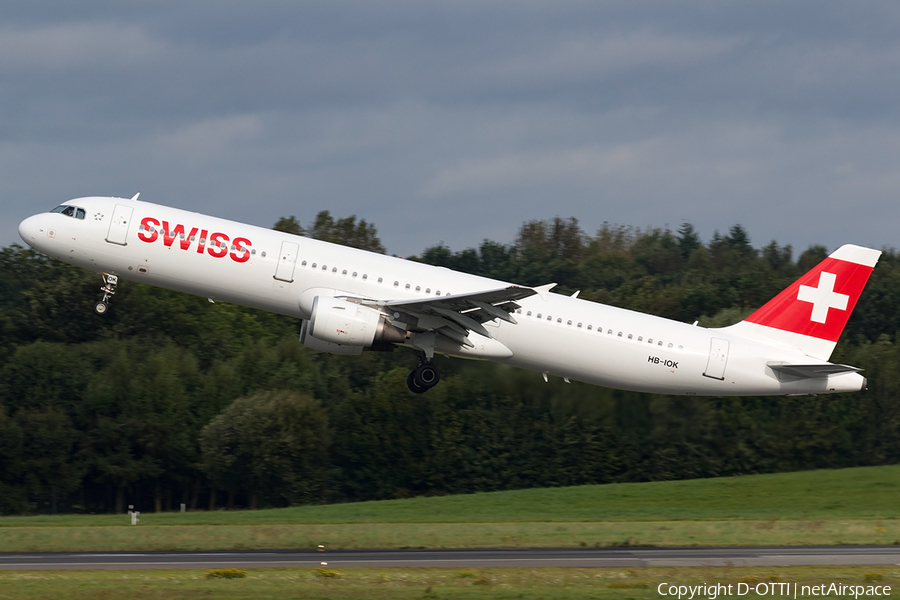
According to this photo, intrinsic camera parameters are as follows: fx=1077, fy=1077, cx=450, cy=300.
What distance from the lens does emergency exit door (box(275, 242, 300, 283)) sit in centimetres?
3186

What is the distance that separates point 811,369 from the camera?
3459 centimetres

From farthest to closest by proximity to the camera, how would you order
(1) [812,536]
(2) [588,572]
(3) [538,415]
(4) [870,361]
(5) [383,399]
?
(5) [383,399], (4) [870,361], (3) [538,415], (1) [812,536], (2) [588,572]

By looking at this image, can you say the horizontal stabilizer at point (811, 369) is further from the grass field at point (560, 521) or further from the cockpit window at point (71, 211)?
the cockpit window at point (71, 211)

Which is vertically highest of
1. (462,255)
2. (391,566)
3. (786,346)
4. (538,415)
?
(462,255)

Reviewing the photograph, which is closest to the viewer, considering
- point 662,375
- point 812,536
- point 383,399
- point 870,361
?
point 812,536

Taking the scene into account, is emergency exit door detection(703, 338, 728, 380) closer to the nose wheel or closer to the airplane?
the airplane

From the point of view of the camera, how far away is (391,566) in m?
25.3

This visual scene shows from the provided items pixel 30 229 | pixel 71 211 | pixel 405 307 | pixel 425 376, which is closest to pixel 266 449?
pixel 425 376

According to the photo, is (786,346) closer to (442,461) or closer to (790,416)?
(790,416)

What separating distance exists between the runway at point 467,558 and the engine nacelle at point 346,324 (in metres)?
6.29

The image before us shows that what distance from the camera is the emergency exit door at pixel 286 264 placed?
31.9m

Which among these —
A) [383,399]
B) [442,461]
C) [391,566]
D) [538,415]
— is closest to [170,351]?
[383,399]

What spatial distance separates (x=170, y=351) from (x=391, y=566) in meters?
45.0

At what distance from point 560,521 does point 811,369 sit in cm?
966
